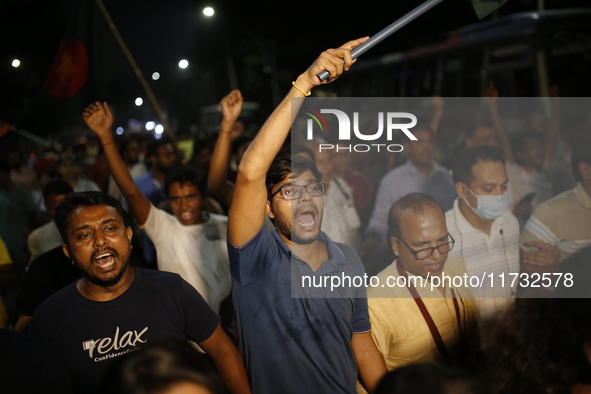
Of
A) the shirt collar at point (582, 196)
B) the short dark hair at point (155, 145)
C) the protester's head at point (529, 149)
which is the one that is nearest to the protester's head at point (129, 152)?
the short dark hair at point (155, 145)

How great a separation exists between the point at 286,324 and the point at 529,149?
6.15 feet

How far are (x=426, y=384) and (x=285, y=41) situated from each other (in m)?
26.0

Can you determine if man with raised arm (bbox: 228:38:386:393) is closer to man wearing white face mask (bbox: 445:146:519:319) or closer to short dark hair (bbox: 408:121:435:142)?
man wearing white face mask (bbox: 445:146:519:319)

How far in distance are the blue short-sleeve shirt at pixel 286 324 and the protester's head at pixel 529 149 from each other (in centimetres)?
142

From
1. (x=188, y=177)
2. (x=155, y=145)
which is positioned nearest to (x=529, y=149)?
(x=188, y=177)

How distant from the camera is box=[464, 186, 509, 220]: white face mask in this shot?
3227mm

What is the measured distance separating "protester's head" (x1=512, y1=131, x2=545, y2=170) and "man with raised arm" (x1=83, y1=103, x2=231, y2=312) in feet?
6.44

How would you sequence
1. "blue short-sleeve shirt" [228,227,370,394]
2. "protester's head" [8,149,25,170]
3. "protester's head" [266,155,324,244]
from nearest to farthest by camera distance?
"blue short-sleeve shirt" [228,227,370,394] → "protester's head" [266,155,324,244] → "protester's head" [8,149,25,170]

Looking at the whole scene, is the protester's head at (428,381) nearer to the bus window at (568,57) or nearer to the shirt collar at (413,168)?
the shirt collar at (413,168)

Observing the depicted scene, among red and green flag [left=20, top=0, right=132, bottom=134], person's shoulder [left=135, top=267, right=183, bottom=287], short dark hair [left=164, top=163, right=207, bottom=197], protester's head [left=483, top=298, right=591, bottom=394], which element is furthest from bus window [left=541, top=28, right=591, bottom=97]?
person's shoulder [left=135, top=267, right=183, bottom=287]

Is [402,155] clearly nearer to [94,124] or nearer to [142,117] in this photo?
[94,124]

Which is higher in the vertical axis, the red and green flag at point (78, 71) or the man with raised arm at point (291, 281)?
the red and green flag at point (78, 71)

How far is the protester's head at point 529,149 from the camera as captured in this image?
357 centimetres

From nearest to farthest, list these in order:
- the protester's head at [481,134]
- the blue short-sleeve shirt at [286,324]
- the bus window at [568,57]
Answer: the blue short-sleeve shirt at [286,324] → the protester's head at [481,134] → the bus window at [568,57]
